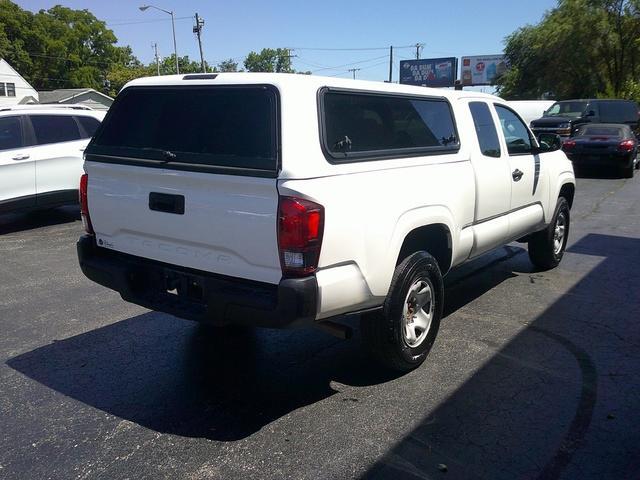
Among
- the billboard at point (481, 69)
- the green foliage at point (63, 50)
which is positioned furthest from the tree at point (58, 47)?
the billboard at point (481, 69)

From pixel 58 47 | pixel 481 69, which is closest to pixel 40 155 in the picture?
pixel 481 69

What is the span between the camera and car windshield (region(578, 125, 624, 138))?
15.9m

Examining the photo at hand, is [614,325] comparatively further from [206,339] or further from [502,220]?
[206,339]

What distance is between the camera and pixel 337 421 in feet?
11.6

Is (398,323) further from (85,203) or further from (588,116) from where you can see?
(588,116)

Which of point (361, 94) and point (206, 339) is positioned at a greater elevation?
point (361, 94)

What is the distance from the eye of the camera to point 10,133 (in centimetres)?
903

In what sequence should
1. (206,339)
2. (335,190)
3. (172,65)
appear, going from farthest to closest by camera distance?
(172,65) < (206,339) < (335,190)

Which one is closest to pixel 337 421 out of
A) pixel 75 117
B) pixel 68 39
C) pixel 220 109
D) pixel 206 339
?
pixel 206 339

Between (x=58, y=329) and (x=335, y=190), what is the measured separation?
3.07 metres

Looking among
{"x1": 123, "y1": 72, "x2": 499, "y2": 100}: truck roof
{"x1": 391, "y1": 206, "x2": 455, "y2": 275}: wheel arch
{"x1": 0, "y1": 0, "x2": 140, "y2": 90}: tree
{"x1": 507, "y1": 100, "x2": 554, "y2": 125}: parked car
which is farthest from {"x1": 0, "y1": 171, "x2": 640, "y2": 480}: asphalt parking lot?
{"x1": 0, "y1": 0, "x2": 140, "y2": 90}: tree

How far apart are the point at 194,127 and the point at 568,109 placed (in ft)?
59.8

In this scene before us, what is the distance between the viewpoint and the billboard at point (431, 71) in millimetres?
61438

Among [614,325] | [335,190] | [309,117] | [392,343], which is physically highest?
[309,117]
